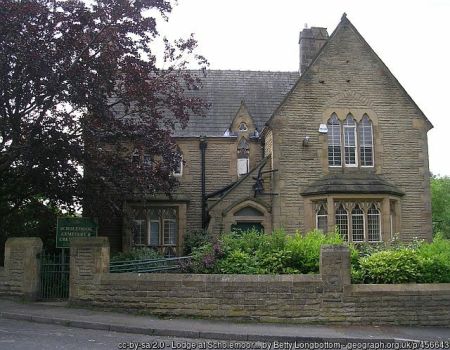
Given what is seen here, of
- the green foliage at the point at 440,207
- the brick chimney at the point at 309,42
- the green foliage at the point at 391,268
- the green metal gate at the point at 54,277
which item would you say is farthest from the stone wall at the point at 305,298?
the green foliage at the point at 440,207

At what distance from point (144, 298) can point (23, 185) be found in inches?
264

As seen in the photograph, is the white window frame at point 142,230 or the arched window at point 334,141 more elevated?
the arched window at point 334,141

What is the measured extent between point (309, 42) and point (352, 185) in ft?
30.6

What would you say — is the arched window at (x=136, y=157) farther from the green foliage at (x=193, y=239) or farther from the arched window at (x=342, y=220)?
the arched window at (x=342, y=220)

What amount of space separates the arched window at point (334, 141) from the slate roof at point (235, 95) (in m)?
4.17

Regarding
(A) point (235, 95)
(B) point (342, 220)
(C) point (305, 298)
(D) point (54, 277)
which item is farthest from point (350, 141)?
(D) point (54, 277)

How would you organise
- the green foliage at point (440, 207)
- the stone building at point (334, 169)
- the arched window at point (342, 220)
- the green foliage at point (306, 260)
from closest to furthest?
the green foliage at point (306, 260) < the arched window at point (342, 220) < the stone building at point (334, 169) < the green foliage at point (440, 207)

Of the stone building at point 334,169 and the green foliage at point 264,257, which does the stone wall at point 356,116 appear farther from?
the green foliage at point 264,257

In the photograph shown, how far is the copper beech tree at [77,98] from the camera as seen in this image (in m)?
13.6

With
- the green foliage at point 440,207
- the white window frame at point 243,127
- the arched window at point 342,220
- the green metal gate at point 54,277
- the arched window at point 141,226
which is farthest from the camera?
the green foliage at point 440,207

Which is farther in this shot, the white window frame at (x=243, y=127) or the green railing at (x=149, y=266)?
the white window frame at (x=243, y=127)

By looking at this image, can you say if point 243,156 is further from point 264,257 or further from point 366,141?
point 264,257

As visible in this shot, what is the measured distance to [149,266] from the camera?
1398 centimetres

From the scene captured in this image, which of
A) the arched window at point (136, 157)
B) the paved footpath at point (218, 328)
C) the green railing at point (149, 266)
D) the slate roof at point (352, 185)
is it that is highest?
the arched window at point (136, 157)
